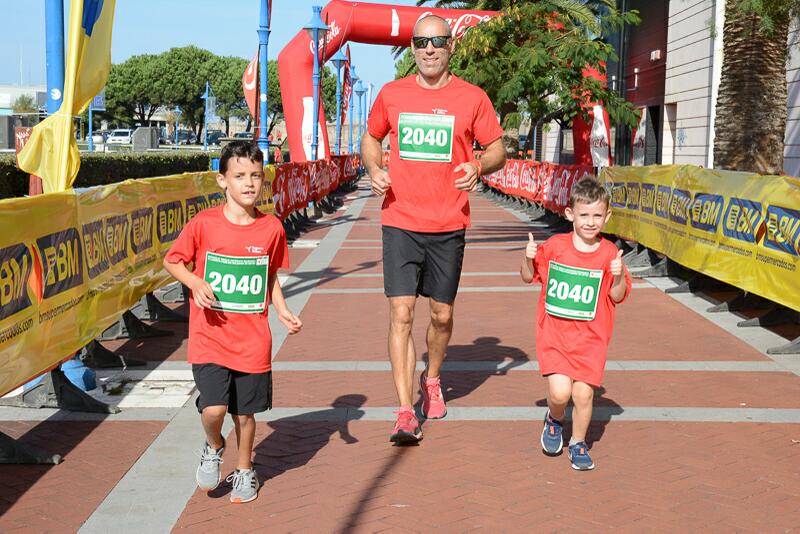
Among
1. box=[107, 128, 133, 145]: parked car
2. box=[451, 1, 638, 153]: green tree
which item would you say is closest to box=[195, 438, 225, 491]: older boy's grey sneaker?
box=[451, 1, 638, 153]: green tree

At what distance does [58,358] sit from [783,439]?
13.9 ft

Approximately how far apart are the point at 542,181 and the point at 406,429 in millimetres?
18650

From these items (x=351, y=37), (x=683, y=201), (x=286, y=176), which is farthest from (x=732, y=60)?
(x=351, y=37)

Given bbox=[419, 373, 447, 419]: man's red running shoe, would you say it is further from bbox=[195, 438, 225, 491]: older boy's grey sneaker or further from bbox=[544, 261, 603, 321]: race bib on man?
bbox=[195, 438, 225, 491]: older boy's grey sneaker

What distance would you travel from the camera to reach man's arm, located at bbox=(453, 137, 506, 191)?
5387 millimetres

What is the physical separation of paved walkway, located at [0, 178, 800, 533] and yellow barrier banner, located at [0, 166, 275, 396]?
499mm

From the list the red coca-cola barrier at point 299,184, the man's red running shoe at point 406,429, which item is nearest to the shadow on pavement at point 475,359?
the man's red running shoe at point 406,429

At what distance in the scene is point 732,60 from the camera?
1373cm

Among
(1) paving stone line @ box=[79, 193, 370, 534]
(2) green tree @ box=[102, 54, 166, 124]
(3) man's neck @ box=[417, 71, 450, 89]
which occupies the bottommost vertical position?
(1) paving stone line @ box=[79, 193, 370, 534]

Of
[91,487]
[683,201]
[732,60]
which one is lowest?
[91,487]

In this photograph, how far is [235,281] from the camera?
452 centimetres

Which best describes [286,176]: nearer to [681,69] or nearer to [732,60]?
[732,60]

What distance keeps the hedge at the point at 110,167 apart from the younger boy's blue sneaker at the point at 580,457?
18.0 meters

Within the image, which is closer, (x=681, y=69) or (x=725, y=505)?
(x=725, y=505)
